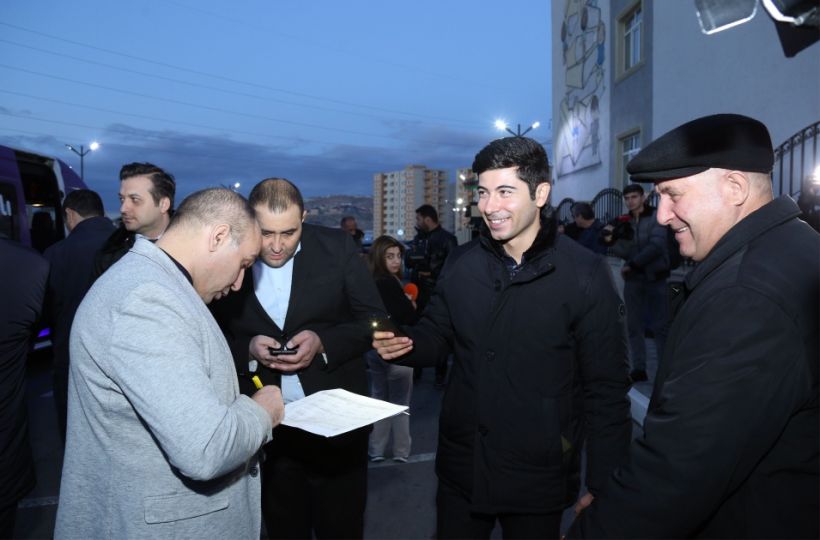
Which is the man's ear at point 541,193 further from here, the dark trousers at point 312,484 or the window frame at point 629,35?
the window frame at point 629,35

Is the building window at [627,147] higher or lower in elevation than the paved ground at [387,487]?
higher

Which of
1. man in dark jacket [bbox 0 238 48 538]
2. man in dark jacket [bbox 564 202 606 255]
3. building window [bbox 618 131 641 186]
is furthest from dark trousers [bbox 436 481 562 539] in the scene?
building window [bbox 618 131 641 186]

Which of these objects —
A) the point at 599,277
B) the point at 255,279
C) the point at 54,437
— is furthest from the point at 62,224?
the point at 599,277

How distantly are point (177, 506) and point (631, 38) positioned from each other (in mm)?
17502

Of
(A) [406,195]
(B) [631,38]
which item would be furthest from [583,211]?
(A) [406,195]

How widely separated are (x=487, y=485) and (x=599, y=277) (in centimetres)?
96

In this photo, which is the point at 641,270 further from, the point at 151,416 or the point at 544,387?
the point at 151,416

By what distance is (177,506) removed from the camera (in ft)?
5.84

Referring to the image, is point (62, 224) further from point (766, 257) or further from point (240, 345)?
Result: point (766, 257)

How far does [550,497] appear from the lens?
2.33 m

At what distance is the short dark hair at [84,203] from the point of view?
4773 mm

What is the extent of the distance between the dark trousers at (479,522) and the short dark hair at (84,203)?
3.85 metres

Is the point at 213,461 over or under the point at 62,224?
under

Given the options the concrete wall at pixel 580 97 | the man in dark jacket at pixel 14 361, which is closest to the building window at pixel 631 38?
the concrete wall at pixel 580 97
